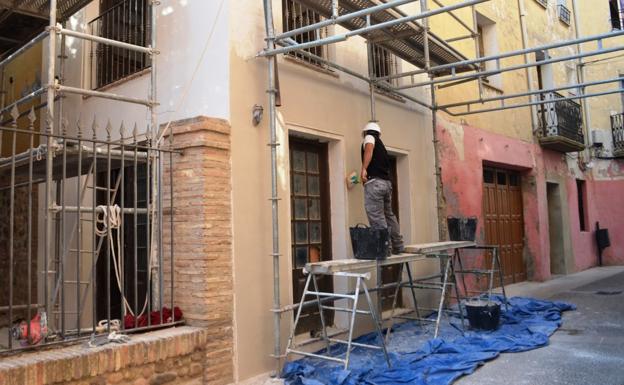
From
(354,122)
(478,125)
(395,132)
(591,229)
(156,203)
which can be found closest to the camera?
(156,203)

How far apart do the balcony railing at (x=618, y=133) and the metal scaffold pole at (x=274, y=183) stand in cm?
1453

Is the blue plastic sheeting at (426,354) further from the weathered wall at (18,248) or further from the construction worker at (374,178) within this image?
the weathered wall at (18,248)

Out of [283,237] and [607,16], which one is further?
[607,16]

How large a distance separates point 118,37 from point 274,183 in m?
3.35

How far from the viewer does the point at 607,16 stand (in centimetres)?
1747

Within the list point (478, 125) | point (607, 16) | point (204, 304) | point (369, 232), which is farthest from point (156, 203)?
point (607, 16)

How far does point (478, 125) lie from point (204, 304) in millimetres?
7776

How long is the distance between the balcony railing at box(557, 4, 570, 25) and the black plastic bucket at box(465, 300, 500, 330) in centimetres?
1193

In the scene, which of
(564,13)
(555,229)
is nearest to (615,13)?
(564,13)

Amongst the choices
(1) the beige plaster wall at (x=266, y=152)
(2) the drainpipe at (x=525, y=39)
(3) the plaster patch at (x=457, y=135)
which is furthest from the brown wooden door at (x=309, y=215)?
(2) the drainpipe at (x=525, y=39)

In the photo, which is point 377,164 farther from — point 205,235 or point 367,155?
point 205,235

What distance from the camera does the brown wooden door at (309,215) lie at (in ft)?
20.9

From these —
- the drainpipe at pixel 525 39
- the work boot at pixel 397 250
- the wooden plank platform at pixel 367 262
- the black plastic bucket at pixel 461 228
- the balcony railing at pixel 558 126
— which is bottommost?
the wooden plank platform at pixel 367 262

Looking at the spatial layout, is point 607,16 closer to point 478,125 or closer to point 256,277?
point 478,125
